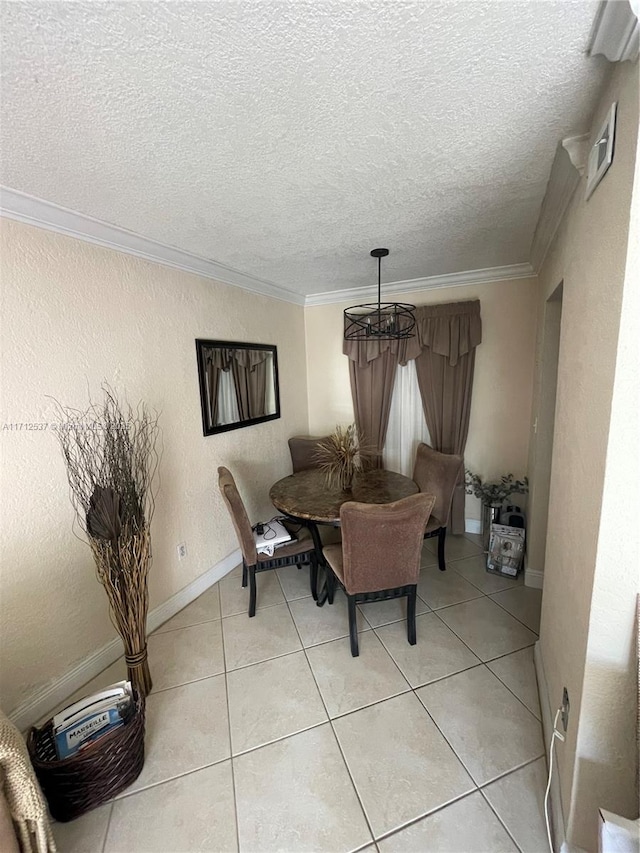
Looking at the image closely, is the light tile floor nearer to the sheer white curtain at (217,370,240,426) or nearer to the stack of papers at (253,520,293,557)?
the stack of papers at (253,520,293,557)

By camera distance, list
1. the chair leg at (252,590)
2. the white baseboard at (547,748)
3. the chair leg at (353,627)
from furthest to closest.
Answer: the chair leg at (252,590) < the chair leg at (353,627) < the white baseboard at (547,748)

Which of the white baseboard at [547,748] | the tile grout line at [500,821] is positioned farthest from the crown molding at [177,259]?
the tile grout line at [500,821]

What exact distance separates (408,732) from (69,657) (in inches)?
66.8

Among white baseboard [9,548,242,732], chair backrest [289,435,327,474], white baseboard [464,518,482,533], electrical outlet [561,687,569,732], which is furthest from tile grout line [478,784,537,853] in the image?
chair backrest [289,435,327,474]

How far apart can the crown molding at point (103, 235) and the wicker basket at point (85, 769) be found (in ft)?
6.96

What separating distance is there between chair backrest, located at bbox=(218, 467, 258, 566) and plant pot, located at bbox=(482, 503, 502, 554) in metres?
1.89

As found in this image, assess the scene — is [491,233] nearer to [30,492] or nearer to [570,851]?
[570,851]

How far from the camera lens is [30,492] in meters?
1.57

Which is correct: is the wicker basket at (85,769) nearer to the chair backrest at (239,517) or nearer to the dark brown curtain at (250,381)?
the chair backrest at (239,517)

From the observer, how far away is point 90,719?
4.46 feet

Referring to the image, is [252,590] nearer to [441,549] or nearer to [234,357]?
[441,549]

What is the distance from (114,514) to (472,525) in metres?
3.02

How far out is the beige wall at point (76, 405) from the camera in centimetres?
151

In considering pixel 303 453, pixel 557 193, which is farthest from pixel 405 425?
pixel 557 193
